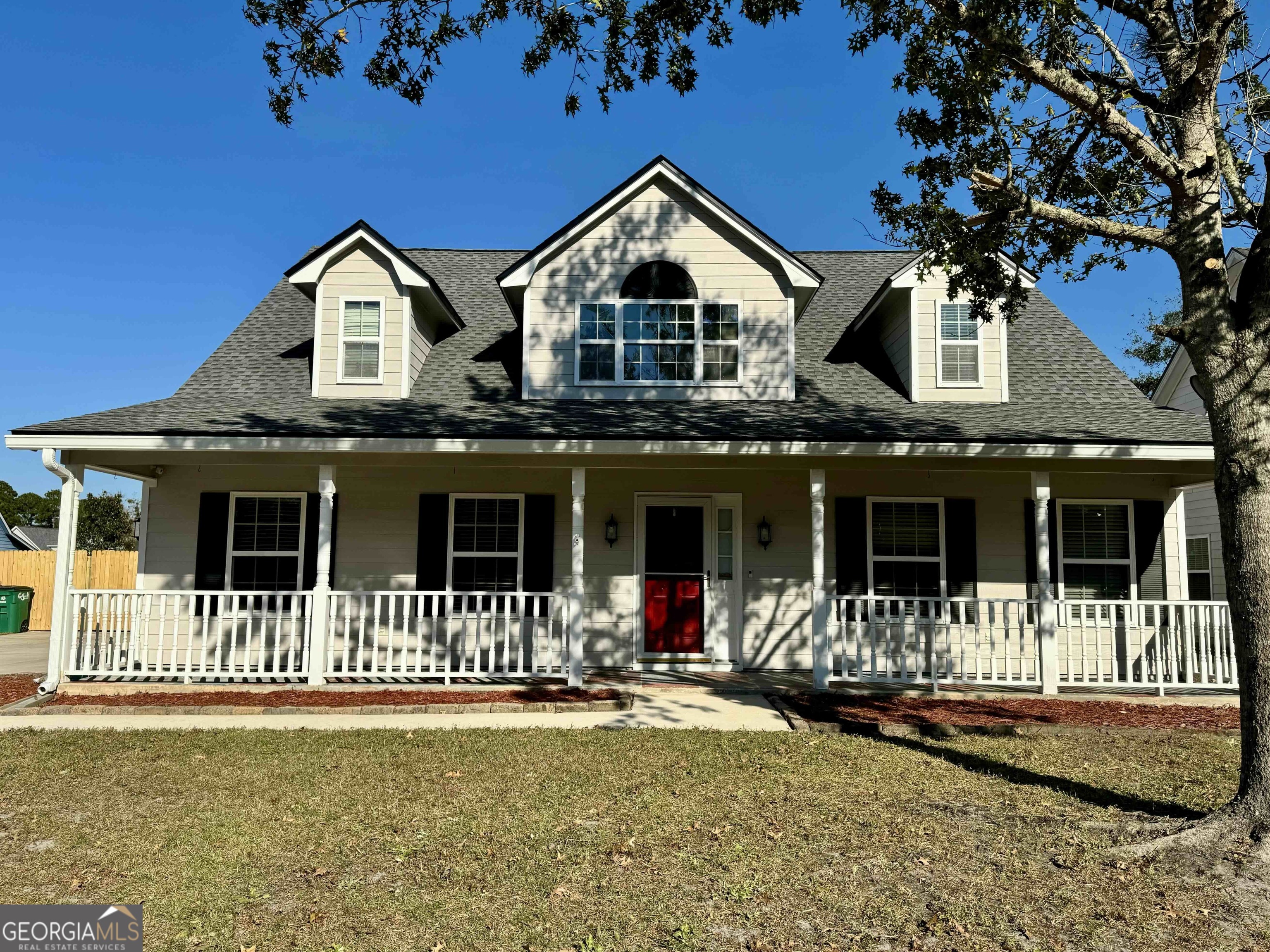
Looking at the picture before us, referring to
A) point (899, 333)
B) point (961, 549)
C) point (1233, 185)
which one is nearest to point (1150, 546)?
point (961, 549)

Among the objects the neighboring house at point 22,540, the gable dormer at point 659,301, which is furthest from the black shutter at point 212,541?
the neighboring house at point 22,540

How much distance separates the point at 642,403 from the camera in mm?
10945

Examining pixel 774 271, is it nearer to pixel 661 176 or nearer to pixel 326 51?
pixel 661 176

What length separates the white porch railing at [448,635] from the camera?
9.45 metres

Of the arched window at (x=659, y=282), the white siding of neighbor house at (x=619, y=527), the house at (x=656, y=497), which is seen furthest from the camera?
the arched window at (x=659, y=282)

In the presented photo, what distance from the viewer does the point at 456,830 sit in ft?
16.4

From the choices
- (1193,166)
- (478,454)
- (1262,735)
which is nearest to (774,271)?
(478,454)

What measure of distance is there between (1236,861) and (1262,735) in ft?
2.40

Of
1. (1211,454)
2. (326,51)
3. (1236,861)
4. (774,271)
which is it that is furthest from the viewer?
(774,271)

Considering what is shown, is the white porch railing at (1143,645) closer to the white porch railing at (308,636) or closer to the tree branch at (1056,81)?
the tree branch at (1056,81)

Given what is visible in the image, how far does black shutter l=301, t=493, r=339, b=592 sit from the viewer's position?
35.4 feet

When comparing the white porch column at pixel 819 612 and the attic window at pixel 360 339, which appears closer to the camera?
the white porch column at pixel 819 612

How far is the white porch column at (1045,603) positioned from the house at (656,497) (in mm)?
343

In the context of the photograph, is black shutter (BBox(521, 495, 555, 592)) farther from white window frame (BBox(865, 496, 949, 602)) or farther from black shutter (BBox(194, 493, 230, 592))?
white window frame (BBox(865, 496, 949, 602))
